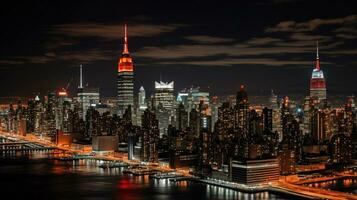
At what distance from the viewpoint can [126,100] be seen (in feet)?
108

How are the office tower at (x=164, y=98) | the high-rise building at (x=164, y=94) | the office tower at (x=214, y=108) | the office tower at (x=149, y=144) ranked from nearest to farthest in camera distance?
the office tower at (x=149, y=144) < the office tower at (x=214, y=108) < the office tower at (x=164, y=98) < the high-rise building at (x=164, y=94)

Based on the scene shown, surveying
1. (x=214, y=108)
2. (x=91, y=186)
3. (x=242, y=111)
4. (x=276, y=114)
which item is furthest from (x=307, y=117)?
(x=91, y=186)

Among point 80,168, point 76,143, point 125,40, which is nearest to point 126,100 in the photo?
point 125,40

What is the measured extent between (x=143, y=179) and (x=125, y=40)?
16.7 m

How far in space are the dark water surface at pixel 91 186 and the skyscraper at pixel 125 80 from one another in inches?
594

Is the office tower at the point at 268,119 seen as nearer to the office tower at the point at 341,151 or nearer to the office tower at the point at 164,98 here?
the office tower at the point at 164,98

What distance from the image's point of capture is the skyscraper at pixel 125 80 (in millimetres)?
32344

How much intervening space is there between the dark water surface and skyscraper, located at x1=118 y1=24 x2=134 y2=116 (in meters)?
15.1

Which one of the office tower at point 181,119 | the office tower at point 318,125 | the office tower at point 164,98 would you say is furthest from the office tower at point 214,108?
the office tower at point 318,125

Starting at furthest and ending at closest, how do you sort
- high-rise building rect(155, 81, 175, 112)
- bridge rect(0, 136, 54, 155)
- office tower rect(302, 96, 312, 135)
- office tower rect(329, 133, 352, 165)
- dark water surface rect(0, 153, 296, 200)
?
high-rise building rect(155, 81, 175, 112) < office tower rect(302, 96, 312, 135) < bridge rect(0, 136, 54, 155) < office tower rect(329, 133, 352, 165) < dark water surface rect(0, 153, 296, 200)

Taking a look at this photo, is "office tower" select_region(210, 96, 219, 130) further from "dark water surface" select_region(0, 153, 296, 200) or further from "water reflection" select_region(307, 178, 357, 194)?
"water reflection" select_region(307, 178, 357, 194)

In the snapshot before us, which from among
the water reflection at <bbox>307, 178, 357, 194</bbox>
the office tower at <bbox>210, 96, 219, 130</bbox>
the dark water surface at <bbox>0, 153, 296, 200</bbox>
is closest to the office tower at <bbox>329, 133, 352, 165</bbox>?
the water reflection at <bbox>307, 178, 357, 194</bbox>

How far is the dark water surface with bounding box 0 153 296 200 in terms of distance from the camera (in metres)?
12.8

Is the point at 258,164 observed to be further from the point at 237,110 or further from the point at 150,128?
the point at 237,110
